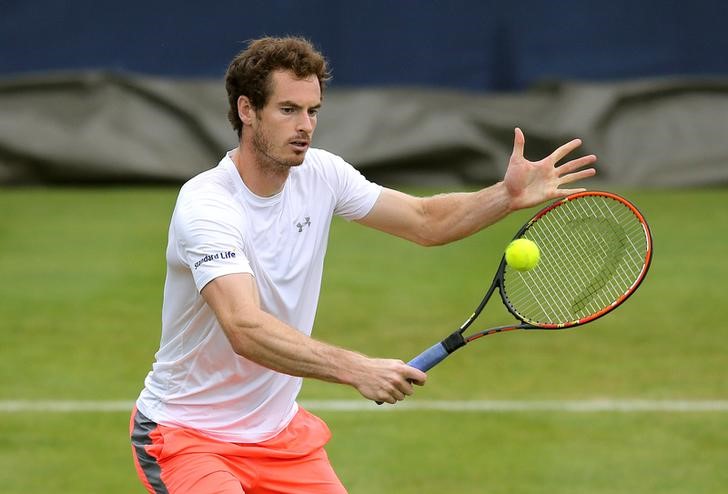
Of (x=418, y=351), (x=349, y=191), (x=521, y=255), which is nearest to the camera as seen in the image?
(x=521, y=255)

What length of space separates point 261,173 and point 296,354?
757mm

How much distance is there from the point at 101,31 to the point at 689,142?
5.97 metres

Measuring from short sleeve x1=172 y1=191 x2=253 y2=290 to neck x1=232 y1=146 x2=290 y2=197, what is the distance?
0.14 meters

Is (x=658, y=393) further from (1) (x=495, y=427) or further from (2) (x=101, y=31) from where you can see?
(2) (x=101, y=31)

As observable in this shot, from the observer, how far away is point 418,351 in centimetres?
904

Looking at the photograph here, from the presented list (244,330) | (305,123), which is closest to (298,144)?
(305,123)

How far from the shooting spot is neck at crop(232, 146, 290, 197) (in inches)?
189

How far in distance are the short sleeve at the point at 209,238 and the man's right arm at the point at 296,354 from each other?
0.06 m

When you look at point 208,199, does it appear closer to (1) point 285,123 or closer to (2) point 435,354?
(1) point 285,123

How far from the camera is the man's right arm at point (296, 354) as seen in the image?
4301 millimetres

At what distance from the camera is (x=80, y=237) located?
40.3 feet

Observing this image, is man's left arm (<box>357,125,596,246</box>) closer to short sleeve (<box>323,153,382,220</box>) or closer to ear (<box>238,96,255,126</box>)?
short sleeve (<box>323,153,382,220</box>)

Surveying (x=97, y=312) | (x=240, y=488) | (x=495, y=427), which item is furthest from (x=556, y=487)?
(x=97, y=312)

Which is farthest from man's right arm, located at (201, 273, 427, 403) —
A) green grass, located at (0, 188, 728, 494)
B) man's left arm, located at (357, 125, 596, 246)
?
green grass, located at (0, 188, 728, 494)
